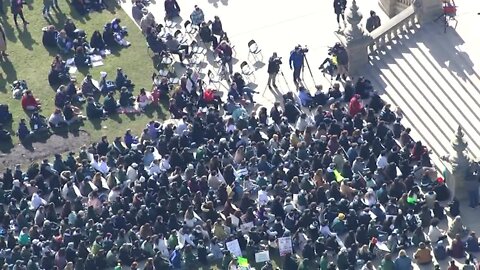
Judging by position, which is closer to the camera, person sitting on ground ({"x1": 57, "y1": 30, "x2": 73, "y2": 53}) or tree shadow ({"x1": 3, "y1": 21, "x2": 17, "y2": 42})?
person sitting on ground ({"x1": 57, "y1": 30, "x2": 73, "y2": 53})

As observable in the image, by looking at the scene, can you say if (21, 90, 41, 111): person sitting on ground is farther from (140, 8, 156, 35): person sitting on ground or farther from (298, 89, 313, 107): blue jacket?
(298, 89, 313, 107): blue jacket

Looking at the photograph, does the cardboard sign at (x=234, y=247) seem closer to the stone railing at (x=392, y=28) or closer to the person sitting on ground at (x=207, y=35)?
the stone railing at (x=392, y=28)

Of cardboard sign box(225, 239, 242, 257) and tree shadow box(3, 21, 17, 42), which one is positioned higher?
tree shadow box(3, 21, 17, 42)

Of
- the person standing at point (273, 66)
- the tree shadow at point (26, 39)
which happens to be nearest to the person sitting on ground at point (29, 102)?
the tree shadow at point (26, 39)

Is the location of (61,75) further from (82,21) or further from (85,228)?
(85,228)

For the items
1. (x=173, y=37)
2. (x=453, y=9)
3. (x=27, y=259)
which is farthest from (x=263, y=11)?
(x=27, y=259)


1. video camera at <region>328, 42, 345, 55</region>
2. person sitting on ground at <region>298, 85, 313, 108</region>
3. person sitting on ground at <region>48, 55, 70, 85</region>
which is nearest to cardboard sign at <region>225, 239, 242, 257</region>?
person sitting on ground at <region>298, 85, 313, 108</region>

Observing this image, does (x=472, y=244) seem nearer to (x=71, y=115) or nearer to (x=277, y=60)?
(x=277, y=60)
